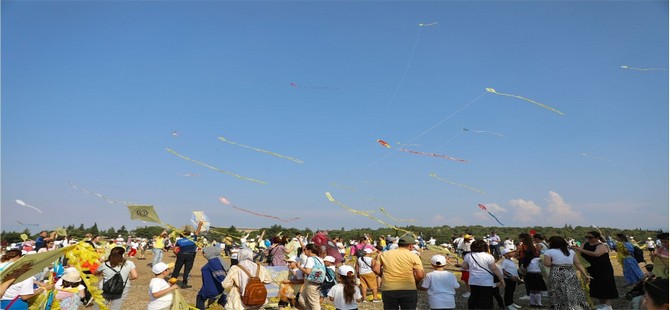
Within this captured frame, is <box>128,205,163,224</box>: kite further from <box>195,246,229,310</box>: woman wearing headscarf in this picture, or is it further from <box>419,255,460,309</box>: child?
<box>419,255,460,309</box>: child

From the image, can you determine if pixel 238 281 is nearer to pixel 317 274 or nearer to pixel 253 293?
pixel 253 293

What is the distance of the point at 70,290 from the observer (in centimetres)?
777

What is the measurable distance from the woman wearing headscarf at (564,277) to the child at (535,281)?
1.64m

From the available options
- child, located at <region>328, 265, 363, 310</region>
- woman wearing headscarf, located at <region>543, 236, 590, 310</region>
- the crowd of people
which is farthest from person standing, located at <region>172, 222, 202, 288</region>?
woman wearing headscarf, located at <region>543, 236, 590, 310</region>

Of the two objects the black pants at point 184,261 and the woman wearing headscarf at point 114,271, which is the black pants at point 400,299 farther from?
the black pants at point 184,261

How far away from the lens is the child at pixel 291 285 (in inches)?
374

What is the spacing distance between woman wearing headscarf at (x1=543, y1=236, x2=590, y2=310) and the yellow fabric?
10.9 ft

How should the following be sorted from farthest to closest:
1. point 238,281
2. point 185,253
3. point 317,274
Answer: point 185,253
point 317,274
point 238,281

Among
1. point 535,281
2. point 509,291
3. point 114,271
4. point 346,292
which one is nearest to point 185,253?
point 114,271

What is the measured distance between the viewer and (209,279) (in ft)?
28.1

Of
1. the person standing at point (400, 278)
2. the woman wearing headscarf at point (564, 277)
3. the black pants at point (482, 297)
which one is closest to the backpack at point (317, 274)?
the person standing at point (400, 278)

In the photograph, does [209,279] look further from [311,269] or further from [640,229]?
[640,229]

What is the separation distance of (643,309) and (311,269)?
17.9 ft

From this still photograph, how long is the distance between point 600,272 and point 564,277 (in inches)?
36.3
